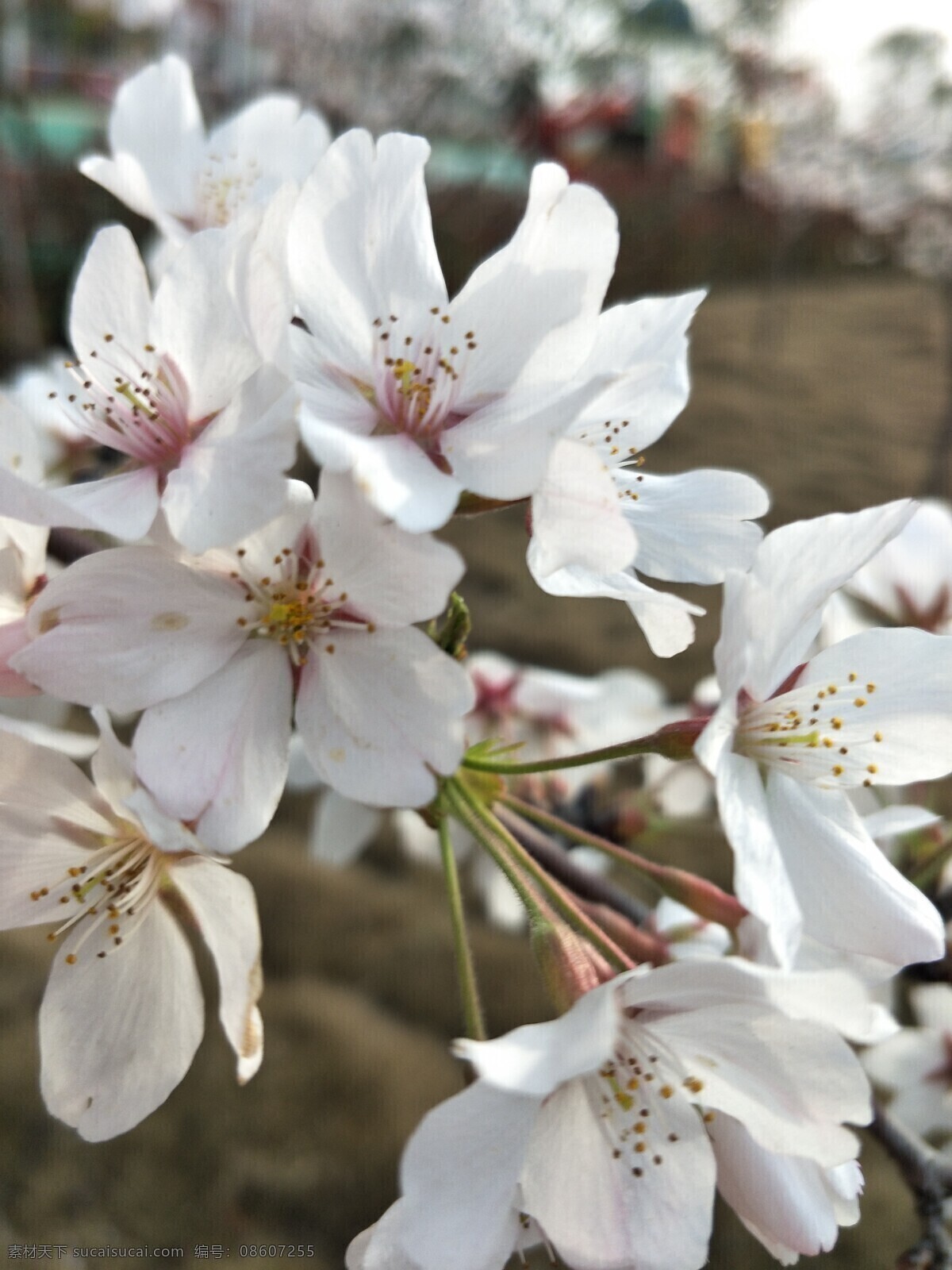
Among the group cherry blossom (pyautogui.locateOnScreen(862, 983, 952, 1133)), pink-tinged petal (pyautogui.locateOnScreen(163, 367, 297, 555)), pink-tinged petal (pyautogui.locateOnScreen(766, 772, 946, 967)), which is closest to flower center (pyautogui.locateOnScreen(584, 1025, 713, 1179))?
pink-tinged petal (pyautogui.locateOnScreen(766, 772, 946, 967))

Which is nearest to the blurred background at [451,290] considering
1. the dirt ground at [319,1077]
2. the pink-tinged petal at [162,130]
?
the dirt ground at [319,1077]

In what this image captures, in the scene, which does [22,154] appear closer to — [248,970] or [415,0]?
[415,0]

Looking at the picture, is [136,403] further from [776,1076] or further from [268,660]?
[776,1076]

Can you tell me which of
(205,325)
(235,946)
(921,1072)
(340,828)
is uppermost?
(205,325)

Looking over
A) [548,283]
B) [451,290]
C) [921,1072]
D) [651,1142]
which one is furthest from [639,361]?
[451,290]

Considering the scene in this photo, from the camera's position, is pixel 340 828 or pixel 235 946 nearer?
pixel 235 946

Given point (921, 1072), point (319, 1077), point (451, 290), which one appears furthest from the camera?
point (451, 290)

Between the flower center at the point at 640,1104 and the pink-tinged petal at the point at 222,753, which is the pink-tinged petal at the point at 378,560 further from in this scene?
the flower center at the point at 640,1104

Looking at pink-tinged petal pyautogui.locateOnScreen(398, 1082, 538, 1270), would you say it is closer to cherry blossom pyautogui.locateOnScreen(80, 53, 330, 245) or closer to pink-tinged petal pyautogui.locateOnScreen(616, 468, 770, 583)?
pink-tinged petal pyautogui.locateOnScreen(616, 468, 770, 583)
